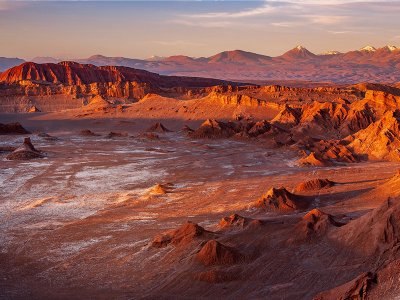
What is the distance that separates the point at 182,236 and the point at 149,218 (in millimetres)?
3808

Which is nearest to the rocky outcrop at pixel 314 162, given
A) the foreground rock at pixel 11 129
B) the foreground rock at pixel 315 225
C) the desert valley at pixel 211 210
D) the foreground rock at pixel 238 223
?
the desert valley at pixel 211 210

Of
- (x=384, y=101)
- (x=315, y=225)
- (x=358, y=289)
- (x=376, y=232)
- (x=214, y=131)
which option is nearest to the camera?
(x=358, y=289)

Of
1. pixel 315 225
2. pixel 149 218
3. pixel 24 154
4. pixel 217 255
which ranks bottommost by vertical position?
pixel 24 154

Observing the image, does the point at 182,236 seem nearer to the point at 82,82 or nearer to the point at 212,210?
the point at 212,210

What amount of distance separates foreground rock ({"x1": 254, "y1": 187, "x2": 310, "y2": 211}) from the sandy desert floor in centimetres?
41

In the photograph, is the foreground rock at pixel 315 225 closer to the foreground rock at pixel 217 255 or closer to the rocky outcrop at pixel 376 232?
the rocky outcrop at pixel 376 232

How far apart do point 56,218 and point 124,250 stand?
15.7ft

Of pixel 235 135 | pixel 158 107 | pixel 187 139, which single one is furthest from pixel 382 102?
pixel 158 107

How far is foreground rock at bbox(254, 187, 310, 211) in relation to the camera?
16.9 meters

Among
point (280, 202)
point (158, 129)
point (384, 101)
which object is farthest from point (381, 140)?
point (158, 129)

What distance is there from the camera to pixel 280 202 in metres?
17.1

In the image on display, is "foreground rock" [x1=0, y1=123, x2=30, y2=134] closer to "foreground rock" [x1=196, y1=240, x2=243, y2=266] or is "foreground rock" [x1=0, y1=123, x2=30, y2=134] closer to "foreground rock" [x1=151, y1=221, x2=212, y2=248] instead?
"foreground rock" [x1=151, y1=221, x2=212, y2=248]

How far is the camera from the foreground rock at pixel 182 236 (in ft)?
44.2

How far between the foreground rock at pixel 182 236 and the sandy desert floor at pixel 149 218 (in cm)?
30
